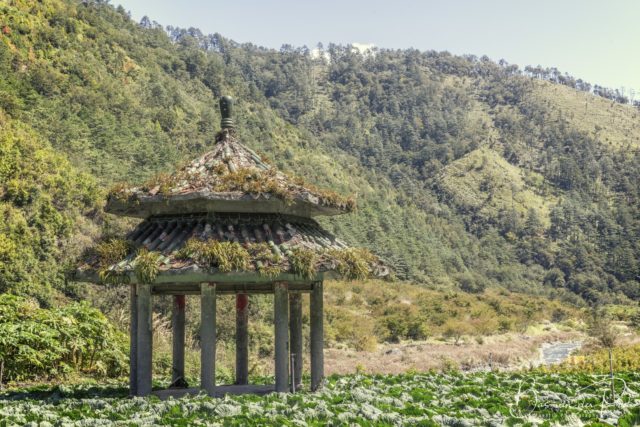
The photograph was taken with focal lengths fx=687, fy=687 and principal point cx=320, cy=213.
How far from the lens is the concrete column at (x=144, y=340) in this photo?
9289mm

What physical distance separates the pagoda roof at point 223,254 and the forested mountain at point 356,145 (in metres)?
16.2

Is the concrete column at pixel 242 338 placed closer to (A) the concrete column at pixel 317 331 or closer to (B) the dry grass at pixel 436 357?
(A) the concrete column at pixel 317 331

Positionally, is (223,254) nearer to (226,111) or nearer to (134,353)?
(134,353)

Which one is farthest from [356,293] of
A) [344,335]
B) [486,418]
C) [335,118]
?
[335,118]

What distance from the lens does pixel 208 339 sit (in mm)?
9148

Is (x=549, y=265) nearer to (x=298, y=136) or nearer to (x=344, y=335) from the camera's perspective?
(x=298, y=136)

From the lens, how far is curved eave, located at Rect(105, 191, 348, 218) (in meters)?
8.99

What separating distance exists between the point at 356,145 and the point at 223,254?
128798mm

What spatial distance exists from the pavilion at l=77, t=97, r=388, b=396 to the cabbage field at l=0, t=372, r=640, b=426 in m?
0.99

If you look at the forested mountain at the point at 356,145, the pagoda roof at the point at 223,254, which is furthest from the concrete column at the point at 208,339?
the forested mountain at the point at 356,145

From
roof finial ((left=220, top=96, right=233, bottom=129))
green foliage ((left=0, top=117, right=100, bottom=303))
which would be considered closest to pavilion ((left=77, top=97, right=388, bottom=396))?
roof finial ((left=220, top=96, right=233, bottom=129))

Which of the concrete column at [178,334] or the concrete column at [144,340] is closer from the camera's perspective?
the concrete column at [144,340]

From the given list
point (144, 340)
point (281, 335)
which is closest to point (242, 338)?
point (281, 335)

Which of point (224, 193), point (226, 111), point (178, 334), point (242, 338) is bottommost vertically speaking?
point (242, 338)
